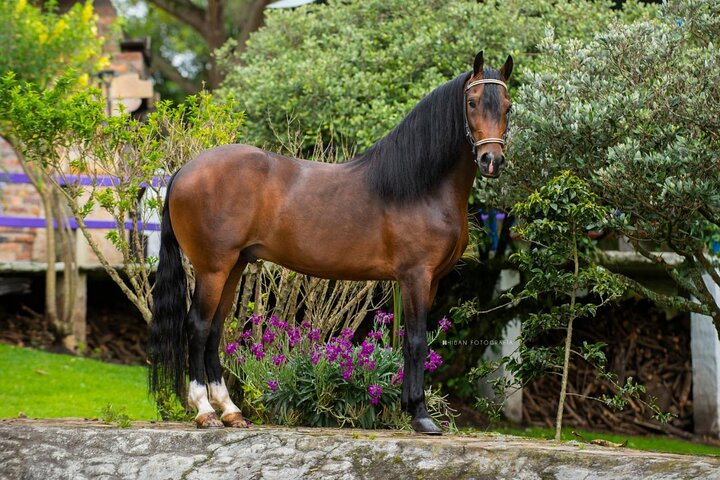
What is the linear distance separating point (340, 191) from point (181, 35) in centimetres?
2223

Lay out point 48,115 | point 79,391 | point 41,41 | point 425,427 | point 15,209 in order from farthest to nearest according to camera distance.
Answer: point 15,209, point 41,41, point 79,391, point 48,115, point 425,427

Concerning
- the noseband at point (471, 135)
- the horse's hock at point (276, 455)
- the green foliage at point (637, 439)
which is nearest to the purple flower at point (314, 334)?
the horse's hock at point (276, 455)

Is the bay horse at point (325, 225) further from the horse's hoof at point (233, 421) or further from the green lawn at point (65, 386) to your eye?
the green lawn at point (65, 386)

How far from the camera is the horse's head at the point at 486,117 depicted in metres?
5.44

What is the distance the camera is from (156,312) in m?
6.00

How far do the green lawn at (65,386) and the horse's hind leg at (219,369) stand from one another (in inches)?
147

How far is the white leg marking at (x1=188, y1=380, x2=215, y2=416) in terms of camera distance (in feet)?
19.2

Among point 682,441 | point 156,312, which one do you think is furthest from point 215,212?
point 682,441

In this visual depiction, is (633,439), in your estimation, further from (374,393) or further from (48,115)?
(48,115)

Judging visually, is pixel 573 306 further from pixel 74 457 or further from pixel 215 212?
pixel 74 457

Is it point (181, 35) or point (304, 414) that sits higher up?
point (181, 35)

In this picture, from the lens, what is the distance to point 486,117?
552 centimetres

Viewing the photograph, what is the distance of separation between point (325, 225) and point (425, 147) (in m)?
0.79

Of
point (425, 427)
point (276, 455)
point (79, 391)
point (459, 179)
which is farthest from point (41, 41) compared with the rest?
point (425, 427)
